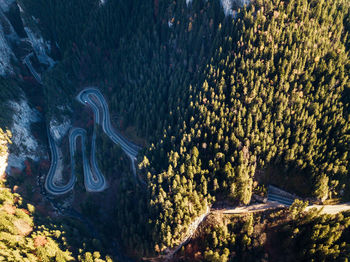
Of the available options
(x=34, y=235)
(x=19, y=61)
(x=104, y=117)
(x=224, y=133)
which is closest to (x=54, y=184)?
(x=34, y=235)

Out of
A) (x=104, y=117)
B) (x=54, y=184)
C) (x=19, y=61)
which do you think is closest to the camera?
(x=54, y=184)

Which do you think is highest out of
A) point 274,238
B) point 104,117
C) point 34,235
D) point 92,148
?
point 104,117

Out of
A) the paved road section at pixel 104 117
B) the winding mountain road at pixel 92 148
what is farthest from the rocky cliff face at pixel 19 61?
the paved road section at pixel 104 117

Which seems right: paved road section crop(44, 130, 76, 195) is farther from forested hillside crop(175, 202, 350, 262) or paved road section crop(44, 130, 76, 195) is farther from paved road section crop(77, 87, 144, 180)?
forested hillside crop(175, 202, 350, 262)

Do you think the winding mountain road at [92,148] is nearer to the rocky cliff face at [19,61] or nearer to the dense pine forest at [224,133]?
the dense pine forest at [224,133]

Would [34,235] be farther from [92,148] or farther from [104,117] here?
[104,117]

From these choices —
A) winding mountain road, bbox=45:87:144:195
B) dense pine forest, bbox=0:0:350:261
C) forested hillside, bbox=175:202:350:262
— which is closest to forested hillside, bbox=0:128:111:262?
dense pine forest, bbox=0:0:350:261

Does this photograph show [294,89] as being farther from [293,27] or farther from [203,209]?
[203,209]
